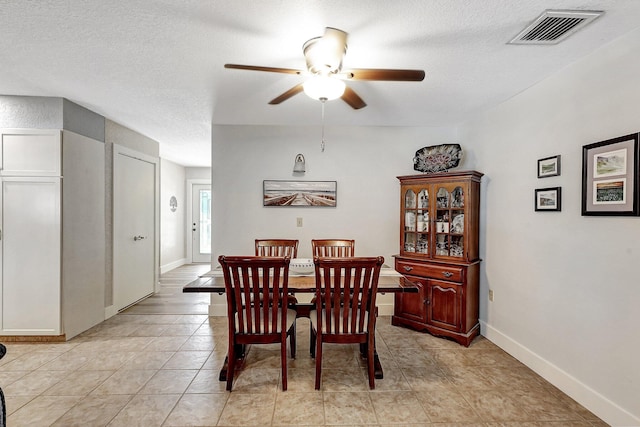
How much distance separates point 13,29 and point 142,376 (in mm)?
2467

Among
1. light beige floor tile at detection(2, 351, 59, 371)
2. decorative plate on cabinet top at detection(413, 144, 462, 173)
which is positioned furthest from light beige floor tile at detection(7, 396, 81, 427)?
decorative plate on cabinet top at detection(413, 144, 462, 173)

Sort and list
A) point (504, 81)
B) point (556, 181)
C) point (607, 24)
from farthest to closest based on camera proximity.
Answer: point (504, 81), point (556, 181), point (607, 24)

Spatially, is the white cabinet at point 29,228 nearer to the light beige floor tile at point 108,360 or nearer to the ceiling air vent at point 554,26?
the light beige floor tile at point 108,360

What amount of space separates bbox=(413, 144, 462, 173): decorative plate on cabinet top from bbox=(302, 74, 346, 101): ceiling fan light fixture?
188 centimetres

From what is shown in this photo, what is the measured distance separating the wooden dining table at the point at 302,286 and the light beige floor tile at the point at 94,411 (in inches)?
25.8

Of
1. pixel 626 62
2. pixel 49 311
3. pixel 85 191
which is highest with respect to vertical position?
pixel 626 62

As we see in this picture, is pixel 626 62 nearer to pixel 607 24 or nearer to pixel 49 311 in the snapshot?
pixel 607 24

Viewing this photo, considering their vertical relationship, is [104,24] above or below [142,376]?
above

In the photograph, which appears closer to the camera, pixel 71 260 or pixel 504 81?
pixel 504 81

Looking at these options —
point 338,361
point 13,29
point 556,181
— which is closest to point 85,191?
point 13,29

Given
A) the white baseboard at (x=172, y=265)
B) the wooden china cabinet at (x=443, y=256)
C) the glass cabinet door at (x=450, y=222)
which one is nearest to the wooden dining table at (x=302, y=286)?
the wooden china cabinet at (x=443, y=256)

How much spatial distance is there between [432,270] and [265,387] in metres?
1.89

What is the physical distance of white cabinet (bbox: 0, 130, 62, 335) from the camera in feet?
9.02

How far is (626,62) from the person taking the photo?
5.70ft
